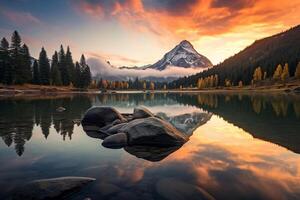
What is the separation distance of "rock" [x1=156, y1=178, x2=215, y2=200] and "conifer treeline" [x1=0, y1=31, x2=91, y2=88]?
3815 inches

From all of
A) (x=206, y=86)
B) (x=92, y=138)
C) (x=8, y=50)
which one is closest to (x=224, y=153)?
(x=92, y=138)

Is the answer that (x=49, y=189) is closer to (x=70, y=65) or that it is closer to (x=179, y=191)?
(x=179, y=191)

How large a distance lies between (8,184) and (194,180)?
630 cm

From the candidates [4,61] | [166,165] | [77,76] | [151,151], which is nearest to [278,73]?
[77,76]

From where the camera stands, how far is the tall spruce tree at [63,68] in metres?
118

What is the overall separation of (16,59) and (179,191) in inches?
4089

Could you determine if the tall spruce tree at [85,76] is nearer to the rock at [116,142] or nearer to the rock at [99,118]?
the rock at [99,118]

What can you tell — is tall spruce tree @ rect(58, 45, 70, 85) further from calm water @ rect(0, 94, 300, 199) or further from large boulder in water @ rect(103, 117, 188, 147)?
large boulder in water @ rect(103, 117, 188, 147)

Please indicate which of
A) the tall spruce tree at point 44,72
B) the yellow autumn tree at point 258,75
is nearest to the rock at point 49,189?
the tall spruce tree at point 44,72

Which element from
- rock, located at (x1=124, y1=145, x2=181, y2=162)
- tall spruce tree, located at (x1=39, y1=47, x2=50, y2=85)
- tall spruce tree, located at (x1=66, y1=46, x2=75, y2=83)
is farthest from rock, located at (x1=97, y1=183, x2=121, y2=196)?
tall spruce tree, located at (x1=66, y1=46, x2=75, y2=83)

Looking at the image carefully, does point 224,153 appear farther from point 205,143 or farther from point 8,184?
point 8,184

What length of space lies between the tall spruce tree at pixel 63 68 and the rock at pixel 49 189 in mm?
116939

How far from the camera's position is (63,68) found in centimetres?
11862

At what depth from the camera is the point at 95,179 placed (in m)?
8.80
